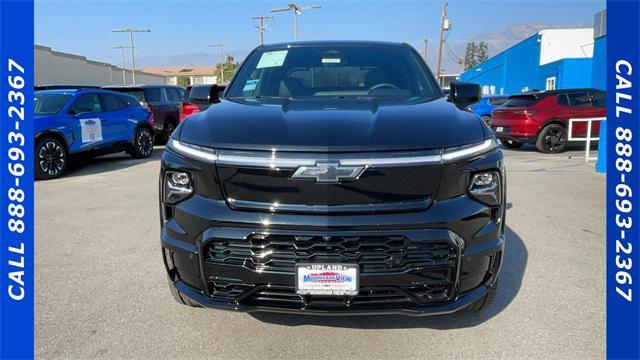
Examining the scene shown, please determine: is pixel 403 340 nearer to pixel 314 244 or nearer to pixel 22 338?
pixel 314 244

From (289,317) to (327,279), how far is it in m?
0.84

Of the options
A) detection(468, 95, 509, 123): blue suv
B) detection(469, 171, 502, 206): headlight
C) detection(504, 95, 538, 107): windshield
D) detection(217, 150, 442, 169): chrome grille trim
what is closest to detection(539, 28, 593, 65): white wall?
detection(468, 95, 509, 123): blue suv

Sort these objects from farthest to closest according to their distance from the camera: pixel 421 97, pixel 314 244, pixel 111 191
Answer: pixel 111 191, pixel 421 97, pixel 314 244

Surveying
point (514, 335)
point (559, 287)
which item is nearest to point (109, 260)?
point (514, 335)

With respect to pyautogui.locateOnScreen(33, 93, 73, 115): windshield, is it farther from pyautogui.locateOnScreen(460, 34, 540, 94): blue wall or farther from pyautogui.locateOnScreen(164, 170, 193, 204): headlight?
pyautogui.locateOnScreen(460, 34, 540, 94): blue wall

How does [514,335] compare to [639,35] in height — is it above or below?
below

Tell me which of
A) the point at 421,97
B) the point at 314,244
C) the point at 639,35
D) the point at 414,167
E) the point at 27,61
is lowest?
the point at 314,244

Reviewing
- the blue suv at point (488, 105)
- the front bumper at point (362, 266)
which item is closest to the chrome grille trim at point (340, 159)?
the front bumper at point (362, 266)

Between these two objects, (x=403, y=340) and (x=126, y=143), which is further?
(x=126, y=143)

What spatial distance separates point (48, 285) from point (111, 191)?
380cm

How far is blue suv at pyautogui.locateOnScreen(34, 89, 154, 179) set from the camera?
27.4ft

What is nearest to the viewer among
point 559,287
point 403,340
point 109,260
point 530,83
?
point 403,340

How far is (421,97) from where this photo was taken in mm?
3189

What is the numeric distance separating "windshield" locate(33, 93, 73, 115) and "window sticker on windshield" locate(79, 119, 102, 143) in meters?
0.45
